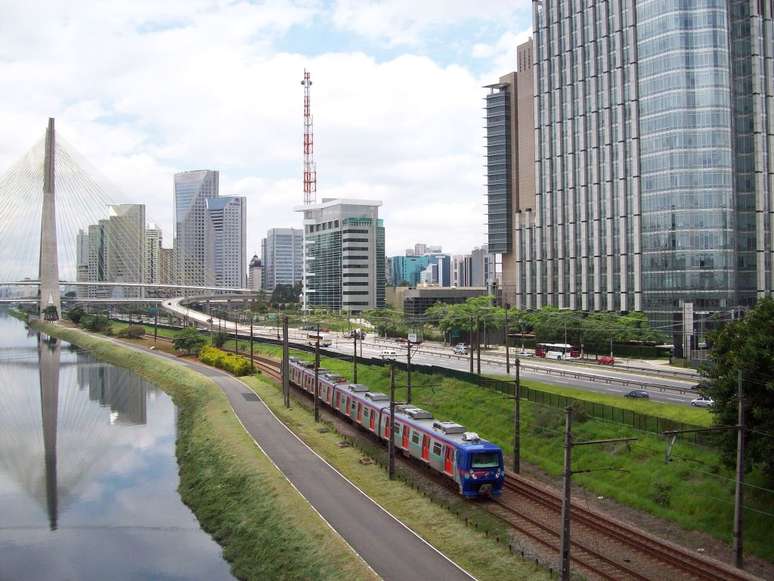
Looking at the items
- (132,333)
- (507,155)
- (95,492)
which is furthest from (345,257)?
(95,492)

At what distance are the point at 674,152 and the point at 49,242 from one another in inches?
4249

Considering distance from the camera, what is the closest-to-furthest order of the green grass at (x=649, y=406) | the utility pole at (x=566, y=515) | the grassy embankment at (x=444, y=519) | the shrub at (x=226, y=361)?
the utility pole at (x=566, y=515) < the grassy embankment at (x=444, y=519) < the green grass at (x=649, y=406) < the shrub at (x=226, y=361)

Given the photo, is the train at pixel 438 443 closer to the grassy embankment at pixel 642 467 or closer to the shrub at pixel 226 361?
the grassy embankment at pixel 642 467

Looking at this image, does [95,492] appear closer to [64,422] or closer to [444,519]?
[444,519]

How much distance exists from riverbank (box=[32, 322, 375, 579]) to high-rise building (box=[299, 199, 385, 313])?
396 ft

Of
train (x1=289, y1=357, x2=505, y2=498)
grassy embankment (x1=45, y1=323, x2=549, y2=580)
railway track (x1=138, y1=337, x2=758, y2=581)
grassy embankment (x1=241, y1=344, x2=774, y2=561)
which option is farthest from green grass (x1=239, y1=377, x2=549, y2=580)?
grassy embankment (x1=241, y1=344, x2=774, y2=561)

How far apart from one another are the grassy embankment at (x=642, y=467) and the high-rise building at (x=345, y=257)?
4971 inches

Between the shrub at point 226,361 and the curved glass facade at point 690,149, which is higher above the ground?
the curved glass facade at point 690,149

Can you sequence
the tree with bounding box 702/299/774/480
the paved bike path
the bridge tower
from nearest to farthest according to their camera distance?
the paved bike path < the tree with bounding box 702/299/774/480 < the bridge tower

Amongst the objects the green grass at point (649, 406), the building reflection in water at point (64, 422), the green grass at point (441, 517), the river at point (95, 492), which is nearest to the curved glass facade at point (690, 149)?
the green grass at point (649, 406)

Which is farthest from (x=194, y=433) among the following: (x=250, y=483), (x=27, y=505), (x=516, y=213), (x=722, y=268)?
(x=516, y=213)

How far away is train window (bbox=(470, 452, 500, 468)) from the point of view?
26109 millimetres

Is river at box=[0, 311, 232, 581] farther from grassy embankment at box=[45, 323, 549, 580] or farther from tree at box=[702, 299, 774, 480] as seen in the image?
tree at box=[702, 299, 774, 480]

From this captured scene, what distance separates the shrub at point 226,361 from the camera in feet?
217
